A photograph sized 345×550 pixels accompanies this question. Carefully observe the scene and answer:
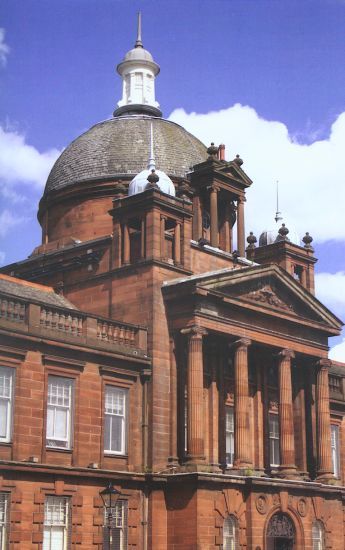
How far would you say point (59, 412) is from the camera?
3775cm

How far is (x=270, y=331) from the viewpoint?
44812 millimetres

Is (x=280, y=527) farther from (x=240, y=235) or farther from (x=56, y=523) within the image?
(x=240, y=235)

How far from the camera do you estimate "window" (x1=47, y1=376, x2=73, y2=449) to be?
3734cm

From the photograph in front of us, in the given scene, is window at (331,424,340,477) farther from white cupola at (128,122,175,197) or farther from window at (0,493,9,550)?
window at (0,493,9,550)

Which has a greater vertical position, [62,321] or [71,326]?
[62,321]

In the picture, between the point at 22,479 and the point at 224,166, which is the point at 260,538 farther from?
the point at 224,166

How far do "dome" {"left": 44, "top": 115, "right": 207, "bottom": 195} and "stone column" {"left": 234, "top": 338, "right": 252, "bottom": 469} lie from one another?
1211 centimetres

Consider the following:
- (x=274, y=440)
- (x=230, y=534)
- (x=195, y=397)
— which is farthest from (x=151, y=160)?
(x=230, y=534)

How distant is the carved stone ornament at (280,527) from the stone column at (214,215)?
42.7 feet

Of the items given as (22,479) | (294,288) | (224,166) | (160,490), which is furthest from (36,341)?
(224,166)

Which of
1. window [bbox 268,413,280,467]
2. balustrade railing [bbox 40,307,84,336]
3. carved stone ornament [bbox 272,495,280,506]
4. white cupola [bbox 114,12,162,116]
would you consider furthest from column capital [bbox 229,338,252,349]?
white cupola [bbox 114,12,162,116]

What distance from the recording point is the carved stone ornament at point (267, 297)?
4438 centimetres

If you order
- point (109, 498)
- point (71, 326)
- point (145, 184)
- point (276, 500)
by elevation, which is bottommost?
point (109, 498)

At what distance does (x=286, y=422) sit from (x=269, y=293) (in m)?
5.73
